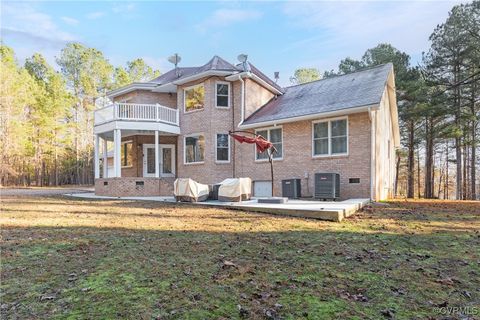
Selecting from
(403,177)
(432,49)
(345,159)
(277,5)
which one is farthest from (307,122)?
(403,177)

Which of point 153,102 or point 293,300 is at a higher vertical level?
point 153,102

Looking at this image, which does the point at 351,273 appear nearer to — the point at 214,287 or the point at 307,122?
the point at 214,287

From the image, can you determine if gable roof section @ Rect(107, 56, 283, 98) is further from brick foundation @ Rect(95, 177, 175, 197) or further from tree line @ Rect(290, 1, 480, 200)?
tree line @ Rect(290, 1, 480, 200)

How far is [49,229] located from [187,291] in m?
4.34

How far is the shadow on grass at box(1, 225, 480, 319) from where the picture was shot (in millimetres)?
2754

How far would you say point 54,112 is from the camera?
32.1m

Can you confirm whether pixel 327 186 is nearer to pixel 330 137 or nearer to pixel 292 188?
pixel 292 188

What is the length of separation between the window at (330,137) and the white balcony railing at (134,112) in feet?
26.7

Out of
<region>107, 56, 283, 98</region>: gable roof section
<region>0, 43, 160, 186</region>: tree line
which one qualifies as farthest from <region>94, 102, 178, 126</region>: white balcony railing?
<region>0, 43, 160, 186</region>: tree line

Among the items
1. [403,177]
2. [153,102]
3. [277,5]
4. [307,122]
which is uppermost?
[277,5]

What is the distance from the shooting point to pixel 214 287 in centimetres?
321

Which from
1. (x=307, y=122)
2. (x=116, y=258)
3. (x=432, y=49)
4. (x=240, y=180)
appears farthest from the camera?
(x=432, y=49)

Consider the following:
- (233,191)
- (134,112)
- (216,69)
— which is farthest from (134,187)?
(216,69)

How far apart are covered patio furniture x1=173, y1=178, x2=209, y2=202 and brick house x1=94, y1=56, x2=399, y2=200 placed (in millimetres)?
3999
